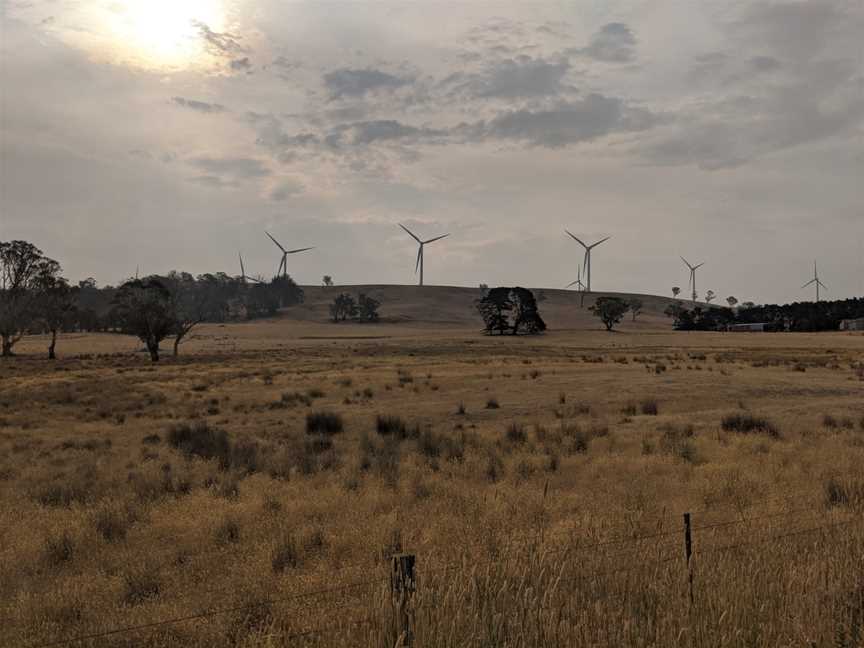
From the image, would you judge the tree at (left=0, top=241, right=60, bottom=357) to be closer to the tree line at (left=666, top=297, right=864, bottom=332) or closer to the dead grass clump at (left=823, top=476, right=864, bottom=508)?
the dead grass clump at (left=823, top=476, right=864, bottom=508)

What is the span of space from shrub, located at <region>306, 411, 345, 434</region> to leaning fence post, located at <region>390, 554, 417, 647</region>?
54.3 feet

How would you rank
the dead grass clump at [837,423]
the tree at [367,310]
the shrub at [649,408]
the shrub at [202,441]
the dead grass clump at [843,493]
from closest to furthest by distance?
the dead grass clump at [843,493], the shrub at [202,441], the dead grass clump at [837,423], the shrub at [649,408], the tree at [367,310]

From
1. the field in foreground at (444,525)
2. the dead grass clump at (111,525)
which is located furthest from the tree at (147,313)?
the dead grass clump at (111,525)

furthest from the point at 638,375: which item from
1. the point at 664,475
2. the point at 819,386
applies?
the point at 664,475

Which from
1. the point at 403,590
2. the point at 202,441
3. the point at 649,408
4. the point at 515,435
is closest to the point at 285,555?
the point at 403,590

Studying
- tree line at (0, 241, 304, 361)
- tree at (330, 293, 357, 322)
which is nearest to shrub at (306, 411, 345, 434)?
tree line at (0, 241, 304, 361)

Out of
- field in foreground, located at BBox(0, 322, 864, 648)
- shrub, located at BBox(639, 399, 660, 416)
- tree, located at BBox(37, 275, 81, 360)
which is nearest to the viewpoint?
field in foreground, located at BBox(0, 322, 864, 648)

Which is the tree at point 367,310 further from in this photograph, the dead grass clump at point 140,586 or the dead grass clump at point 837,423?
the dead grass clump at point 140,586

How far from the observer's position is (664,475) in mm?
14062

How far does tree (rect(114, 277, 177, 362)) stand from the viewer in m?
68.1

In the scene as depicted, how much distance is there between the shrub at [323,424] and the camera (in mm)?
22219

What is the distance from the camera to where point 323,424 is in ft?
74.7

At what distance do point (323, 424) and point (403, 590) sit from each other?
690 inches

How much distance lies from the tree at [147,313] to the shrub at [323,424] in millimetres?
48512
